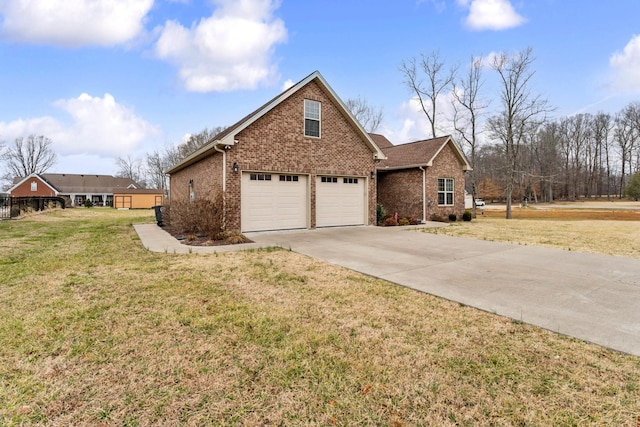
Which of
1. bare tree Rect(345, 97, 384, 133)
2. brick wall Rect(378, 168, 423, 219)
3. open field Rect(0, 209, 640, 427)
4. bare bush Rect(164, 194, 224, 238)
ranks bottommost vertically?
open field Rect(0, 209, 640, 427)

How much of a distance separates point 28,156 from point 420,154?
69885 millimetres

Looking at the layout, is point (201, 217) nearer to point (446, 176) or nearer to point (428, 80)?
point (446, 176)

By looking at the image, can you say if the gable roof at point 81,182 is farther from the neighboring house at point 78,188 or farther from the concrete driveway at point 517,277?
the concrete driveway at point 517,277

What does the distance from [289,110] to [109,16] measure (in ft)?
21.6

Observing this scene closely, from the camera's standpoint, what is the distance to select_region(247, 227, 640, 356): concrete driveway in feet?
12.8

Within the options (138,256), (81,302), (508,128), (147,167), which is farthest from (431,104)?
(147,167)

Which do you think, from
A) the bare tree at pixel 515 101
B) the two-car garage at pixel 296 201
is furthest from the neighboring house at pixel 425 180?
the bare tree at pixel 515 101

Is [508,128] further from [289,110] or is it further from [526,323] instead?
[526,323]

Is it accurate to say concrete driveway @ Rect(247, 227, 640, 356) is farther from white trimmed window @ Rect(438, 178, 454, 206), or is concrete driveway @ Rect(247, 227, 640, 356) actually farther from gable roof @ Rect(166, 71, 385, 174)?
white trimmed window @ Rect(438, 178, 454, 206)

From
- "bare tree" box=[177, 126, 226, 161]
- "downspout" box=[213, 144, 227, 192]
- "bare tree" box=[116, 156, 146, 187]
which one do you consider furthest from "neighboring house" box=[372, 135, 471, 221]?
"bare tree" box=[116, 156, 146, 187]

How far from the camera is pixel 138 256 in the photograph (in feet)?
25.6

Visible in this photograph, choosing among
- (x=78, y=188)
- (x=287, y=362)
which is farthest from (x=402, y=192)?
(x=78, y=188)

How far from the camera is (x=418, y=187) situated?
18109 mm

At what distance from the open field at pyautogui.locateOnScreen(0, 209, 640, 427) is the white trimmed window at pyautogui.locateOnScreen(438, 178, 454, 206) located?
50.4 feet
